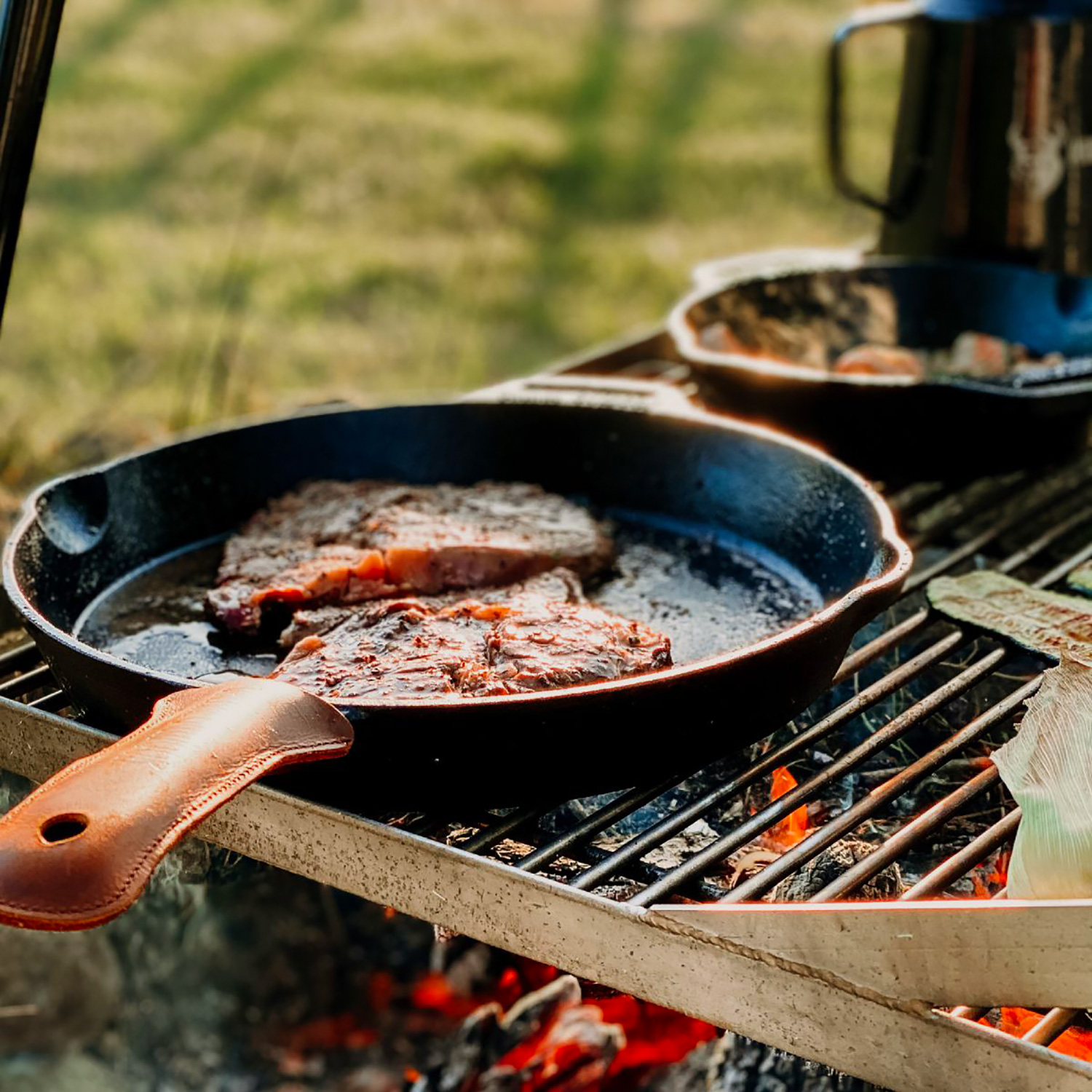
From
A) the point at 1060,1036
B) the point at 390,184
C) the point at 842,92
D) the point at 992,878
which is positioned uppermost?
the point at 842,92

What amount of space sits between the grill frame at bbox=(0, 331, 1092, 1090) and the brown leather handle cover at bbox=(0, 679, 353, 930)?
Answer: 0.59 feet

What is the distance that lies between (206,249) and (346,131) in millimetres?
1749

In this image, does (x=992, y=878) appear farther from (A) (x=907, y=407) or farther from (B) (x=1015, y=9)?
(B) (x=1015, y=9)

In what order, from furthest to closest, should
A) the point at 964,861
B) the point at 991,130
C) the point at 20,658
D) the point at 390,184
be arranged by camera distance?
the point at 390,184 < the point at 991,130 < the point at 20,658 < the point at 964,861

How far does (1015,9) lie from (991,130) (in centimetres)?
29

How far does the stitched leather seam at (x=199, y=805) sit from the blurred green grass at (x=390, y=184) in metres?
3.43

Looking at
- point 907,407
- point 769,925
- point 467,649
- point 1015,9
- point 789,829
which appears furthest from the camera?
point 1015,9

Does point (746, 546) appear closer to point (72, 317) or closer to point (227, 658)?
point (227, 658)

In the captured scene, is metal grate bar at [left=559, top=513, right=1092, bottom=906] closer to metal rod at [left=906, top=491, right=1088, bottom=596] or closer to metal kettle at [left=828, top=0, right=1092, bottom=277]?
metal rod at [left=906, top=491, right=1088, bottom=596]

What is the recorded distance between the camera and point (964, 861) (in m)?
1.54

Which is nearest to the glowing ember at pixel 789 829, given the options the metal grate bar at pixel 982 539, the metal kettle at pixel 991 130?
the metal grate bar at pixel 982 539

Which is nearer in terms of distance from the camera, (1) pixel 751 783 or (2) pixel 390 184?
(1) pixel 751 783

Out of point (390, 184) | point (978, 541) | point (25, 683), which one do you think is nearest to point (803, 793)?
point (978, 541)

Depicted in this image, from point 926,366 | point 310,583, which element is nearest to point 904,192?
point 926,366
